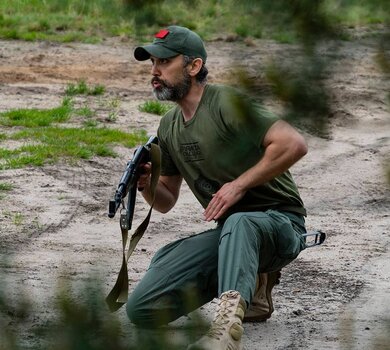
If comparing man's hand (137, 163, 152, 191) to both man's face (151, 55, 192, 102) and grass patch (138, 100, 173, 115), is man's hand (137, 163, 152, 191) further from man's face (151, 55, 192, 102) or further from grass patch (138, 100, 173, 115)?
grass patch (138, 100, 173, 115)

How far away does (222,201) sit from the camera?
546 centimetres

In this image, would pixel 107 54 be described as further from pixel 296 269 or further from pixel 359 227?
pixel 296 269

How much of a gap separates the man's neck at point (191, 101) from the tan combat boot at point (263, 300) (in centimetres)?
84

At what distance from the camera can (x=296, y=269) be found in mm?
7723

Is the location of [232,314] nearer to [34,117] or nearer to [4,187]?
[4,187]

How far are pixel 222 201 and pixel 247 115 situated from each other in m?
3.60

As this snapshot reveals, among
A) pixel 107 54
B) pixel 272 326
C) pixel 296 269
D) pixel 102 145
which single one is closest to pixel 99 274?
pixel 272 326

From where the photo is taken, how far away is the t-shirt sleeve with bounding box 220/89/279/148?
1.84 metres

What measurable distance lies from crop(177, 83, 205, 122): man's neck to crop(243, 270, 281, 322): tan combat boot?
0.84 meters

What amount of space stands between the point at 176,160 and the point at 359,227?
3540 millimetres

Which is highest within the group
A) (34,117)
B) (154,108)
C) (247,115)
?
(247,115)

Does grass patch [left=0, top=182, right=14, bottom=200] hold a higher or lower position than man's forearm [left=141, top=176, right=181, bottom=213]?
lower

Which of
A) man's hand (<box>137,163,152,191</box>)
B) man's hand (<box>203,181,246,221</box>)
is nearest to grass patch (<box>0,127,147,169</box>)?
man's hand (<box>137,163,152,191</box>)

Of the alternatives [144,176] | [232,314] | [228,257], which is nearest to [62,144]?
[144,176]
